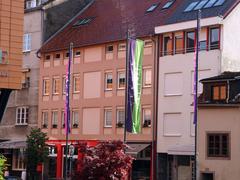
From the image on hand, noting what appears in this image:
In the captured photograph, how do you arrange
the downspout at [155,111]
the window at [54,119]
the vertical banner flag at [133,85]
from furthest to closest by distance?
the window at [54,119], the downspout at [155,111], the vertical banner flag at [133,85]

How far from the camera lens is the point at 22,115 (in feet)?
209

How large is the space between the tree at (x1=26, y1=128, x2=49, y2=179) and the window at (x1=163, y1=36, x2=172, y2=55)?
1189cm

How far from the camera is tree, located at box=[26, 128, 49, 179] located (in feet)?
173

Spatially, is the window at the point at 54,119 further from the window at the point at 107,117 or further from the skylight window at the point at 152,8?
the skylight window at the point at 152,8

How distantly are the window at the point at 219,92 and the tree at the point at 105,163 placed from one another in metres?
13.9

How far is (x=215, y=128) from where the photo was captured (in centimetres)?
4088

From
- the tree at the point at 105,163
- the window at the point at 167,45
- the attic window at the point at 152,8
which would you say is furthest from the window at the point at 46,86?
the tree at the point at 105,163

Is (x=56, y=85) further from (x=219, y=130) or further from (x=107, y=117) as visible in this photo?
(x=219, y=130)

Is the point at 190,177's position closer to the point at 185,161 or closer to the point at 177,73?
the point at 185,161

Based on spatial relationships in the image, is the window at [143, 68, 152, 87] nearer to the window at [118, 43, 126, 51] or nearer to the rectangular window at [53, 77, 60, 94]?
the window at [118, 43, 126, 51]

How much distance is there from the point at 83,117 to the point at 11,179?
686 inches

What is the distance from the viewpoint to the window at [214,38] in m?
48.1

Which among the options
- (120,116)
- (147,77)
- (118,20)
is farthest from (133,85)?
(118,20)

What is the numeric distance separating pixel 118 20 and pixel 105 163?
3139cm
